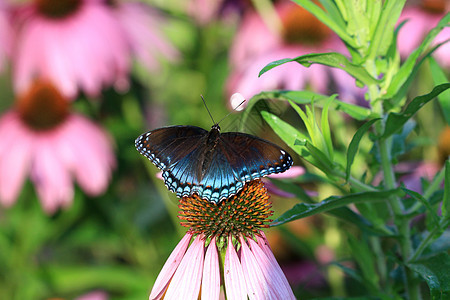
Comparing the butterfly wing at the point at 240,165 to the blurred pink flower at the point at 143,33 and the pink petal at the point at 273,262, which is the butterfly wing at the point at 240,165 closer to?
the pink petal at the point at 273,262

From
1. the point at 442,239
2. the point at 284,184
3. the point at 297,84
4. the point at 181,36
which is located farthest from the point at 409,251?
the point at 181,36

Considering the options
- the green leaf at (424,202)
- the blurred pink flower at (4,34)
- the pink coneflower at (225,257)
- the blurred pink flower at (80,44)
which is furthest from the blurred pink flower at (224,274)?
the blurred pink flower at (4,34)

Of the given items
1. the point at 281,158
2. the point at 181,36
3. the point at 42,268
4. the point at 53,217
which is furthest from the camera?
the point at 181,36

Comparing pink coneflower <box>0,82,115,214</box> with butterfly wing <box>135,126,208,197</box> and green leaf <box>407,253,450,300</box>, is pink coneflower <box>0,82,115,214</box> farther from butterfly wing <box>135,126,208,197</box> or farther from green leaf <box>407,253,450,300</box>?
green leaf <box>407,253,450,300</box>

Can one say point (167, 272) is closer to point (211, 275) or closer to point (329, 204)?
point (211, 275)

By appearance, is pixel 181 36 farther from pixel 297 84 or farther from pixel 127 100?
pixel 297 84
